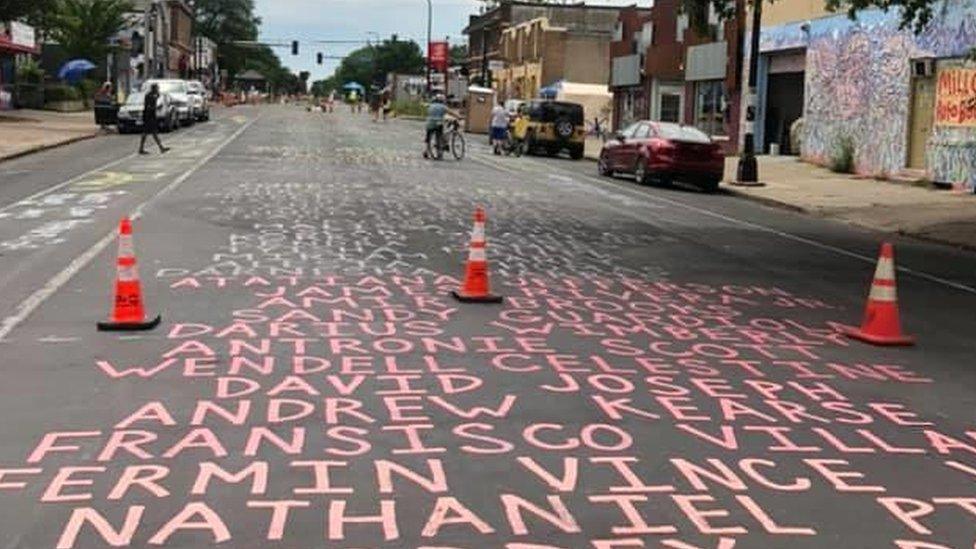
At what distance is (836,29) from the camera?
32.2m

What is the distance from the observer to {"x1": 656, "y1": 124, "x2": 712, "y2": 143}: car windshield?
85.7ft

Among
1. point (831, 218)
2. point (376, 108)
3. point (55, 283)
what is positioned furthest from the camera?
point (376, 108)

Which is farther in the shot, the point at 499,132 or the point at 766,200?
the point at 499,132

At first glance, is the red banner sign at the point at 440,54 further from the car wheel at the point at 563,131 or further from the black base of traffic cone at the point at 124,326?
the black base of traffic cone at the point at 124,326

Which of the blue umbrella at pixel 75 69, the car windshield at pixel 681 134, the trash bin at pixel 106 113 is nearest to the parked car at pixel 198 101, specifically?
the trash bin at pixel 106 113

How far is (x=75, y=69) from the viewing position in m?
57.3

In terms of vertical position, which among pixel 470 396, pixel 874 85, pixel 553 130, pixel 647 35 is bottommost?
pixel 470 396

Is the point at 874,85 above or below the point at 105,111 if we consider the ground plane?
above

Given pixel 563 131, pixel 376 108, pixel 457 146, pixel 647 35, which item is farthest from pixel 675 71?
pixel 376 108

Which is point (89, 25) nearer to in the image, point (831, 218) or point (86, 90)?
point (86, 90)

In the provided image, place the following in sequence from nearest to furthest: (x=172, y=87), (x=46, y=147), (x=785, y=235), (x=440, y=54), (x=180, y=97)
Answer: (x=785, y=235), (x=46, y=147), (x=180, y=97), (x=172, y=87), (x=440, y=54)

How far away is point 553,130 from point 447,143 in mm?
7207

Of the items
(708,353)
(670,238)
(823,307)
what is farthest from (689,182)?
(708,353)

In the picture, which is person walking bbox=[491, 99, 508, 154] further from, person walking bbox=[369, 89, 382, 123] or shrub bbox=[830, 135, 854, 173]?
person walking bbox=[369, 89, 382, 123]
